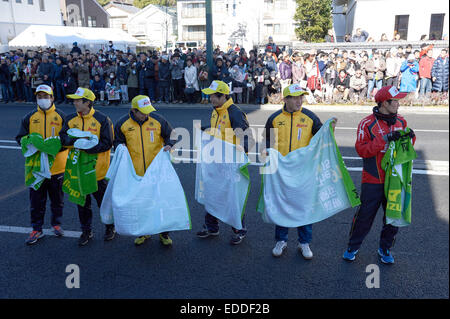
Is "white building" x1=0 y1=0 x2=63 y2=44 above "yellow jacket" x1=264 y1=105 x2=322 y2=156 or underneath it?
above

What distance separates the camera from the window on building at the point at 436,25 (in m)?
24.6

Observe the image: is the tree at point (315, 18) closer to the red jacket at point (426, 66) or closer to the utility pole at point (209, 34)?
the red jacket at point (426, 66)

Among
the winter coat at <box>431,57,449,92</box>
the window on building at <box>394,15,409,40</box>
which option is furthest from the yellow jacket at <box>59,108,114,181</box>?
the window on building at <box>394,15,409,40</box>

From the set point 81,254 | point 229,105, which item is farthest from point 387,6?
point 81,254

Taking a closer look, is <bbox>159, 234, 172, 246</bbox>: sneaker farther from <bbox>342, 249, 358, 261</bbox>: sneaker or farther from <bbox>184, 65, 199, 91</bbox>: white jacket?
<bbox>184, 65, 199, 91</bbox>: white jacket

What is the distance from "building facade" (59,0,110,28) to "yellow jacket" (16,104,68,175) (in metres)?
61.7

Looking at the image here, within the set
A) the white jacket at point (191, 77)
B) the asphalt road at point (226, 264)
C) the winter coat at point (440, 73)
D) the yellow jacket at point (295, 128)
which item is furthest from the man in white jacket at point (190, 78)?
the yellow jacket at point (295, 128)

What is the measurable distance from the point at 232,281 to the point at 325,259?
3.82 ft

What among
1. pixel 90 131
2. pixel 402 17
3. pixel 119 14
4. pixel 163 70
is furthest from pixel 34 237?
pixel 119 14

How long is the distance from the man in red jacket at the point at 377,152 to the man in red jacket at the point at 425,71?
1235 centimetres

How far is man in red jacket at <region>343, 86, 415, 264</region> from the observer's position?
3.91m

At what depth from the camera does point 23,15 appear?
43.1 m

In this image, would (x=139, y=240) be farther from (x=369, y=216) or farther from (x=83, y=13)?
(x=83, y=13)

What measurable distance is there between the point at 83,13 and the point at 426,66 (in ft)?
189
